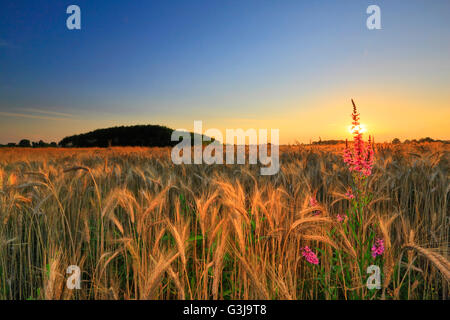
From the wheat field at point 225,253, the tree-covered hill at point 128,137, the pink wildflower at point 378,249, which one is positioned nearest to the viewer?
the wheat field at point 225,253

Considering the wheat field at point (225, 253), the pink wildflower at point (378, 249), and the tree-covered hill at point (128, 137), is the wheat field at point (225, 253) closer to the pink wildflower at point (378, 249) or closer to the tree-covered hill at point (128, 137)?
the pink wildflower at point (378, 249)

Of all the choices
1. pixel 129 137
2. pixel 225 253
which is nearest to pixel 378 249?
pixel 225 253

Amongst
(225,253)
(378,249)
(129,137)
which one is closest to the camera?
(378,249)

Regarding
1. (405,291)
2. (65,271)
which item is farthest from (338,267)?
(65,271)

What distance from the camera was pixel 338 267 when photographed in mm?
2174

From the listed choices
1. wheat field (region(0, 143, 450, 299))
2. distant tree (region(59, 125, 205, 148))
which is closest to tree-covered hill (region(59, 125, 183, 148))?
distant tree (region(59, 125, 205, 148))

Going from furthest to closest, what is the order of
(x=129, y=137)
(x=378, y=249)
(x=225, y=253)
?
(x=129, y=137) → (x=225, y=253) → (x=378, y=249)

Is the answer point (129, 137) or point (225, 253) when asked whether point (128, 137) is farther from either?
point (225, 253)

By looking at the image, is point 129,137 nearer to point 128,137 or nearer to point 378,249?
point 128,137

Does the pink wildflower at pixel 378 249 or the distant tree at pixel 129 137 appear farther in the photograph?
the distant tree at pixel 129 137

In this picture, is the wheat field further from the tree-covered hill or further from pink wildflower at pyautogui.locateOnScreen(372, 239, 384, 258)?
the tree-covered hill

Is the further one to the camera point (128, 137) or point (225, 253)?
point (128, 137)

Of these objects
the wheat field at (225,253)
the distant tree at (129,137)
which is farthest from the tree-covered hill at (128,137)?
the wheat field at (225,253)
